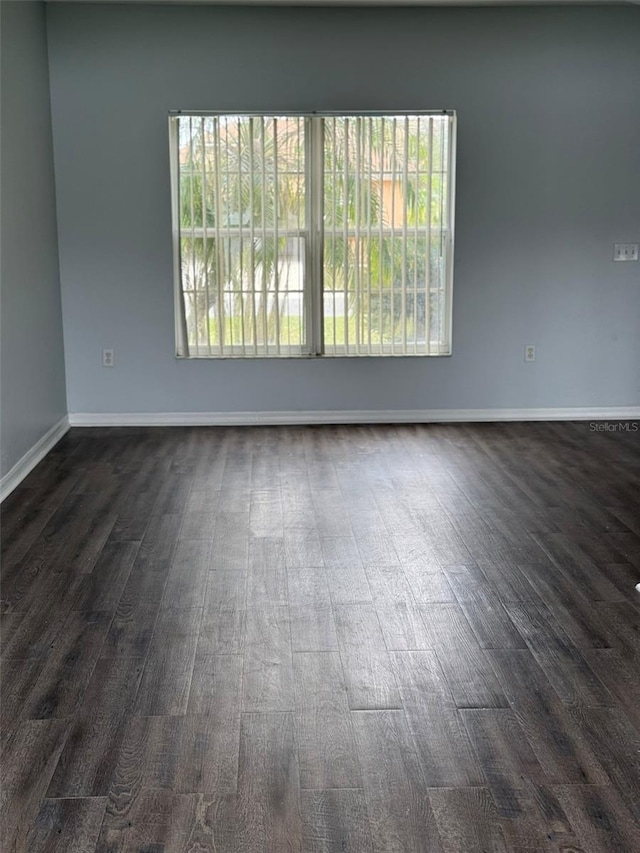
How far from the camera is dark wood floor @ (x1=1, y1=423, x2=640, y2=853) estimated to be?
218cm

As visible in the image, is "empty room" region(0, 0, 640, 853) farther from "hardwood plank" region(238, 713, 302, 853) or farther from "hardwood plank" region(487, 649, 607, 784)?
"hardwood plank" region(238, 713, 302, 853)

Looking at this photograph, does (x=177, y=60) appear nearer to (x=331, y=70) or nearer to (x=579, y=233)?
(x=331, y=70)

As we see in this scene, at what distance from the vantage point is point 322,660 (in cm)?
294

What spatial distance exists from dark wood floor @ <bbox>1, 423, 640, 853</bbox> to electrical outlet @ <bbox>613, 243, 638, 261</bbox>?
1.78 metres

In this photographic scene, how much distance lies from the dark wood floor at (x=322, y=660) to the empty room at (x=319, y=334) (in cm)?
2

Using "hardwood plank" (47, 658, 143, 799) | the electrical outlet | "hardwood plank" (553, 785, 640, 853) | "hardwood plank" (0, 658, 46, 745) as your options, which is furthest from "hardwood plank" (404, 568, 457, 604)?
the electrical outlet

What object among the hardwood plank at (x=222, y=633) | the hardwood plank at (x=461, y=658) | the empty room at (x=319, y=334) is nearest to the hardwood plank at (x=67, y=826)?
the empty room at (x=319, y=334)

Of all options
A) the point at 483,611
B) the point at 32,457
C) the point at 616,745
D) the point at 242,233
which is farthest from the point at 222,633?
the point at 242,233

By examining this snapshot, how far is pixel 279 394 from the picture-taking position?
632cm

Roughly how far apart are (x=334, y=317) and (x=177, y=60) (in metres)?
1.89

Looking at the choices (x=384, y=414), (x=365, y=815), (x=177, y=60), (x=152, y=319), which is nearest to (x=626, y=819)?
(x=365, y=815)

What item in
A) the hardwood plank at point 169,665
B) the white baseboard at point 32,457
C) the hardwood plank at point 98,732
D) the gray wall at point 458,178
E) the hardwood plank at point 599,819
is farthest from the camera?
the gray wall at point 458,178

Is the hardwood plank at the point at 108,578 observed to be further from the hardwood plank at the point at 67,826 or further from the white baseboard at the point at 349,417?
the white baseboard at the point at 349,417

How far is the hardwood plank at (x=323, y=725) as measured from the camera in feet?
7.64
